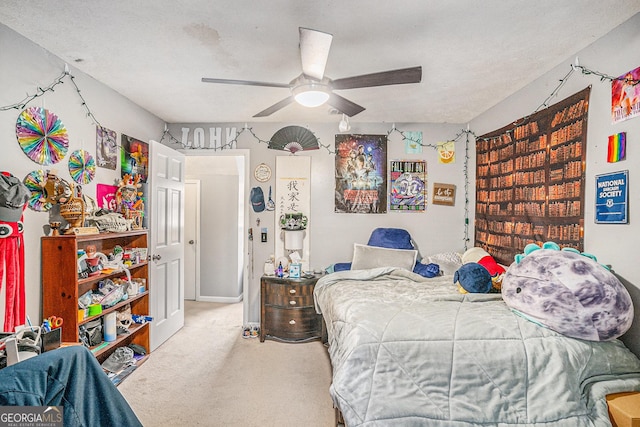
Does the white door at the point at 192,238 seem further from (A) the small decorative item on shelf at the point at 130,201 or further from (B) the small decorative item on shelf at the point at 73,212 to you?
(B) the small decorative item on shelf at the point at 73,212

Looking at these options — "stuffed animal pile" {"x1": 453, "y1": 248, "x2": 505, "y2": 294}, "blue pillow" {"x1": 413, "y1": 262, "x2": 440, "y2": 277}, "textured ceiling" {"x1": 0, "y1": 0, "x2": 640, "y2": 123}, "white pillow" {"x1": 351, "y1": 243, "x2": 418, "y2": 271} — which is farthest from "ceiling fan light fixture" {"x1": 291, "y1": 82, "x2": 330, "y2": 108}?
"blue pillow" {"x1": 413, "y1": 262, "x2": 440, "y2": 277}

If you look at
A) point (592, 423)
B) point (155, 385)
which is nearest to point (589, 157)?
point (592, 423)

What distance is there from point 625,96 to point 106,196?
12.6 ft

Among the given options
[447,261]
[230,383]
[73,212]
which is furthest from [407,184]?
[73,212]

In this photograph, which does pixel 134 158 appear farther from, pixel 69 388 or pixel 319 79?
pixel 69 388

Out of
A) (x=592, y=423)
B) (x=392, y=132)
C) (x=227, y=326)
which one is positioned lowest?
(x=227, y=326)

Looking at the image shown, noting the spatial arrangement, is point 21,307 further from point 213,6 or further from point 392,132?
point 392,132

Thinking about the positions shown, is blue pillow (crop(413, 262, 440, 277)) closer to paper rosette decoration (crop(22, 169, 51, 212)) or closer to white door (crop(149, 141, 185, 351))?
white door (crop(149, 141, 185, 351))

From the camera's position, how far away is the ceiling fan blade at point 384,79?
1850 millimetres

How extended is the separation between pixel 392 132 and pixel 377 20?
2.15 m

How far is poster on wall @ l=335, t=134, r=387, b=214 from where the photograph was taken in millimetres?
3938

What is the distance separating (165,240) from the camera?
354cm

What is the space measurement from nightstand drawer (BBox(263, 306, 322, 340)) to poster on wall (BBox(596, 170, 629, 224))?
2574mm

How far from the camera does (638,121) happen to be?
1811 millimetres
